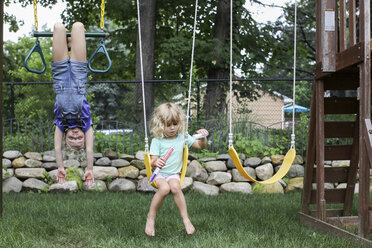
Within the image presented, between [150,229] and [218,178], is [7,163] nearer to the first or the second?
[218,178]

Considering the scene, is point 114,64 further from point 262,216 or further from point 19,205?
point 262,216

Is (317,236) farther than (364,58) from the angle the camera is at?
Yes

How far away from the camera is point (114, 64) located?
1212 centimetres

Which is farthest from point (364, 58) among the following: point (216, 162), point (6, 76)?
point (6, 76)

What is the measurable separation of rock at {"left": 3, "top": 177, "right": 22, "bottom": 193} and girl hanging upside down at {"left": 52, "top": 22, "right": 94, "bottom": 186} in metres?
3.58

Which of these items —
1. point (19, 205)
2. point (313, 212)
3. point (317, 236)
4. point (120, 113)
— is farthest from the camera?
point (120, 113)

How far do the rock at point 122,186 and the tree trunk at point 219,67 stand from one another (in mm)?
2664

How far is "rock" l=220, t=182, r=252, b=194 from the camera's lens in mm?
7305

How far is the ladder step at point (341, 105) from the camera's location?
4.60 meters

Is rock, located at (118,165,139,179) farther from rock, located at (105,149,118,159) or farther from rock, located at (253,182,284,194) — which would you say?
rock, located at (253,182,284,194)

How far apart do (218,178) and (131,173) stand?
4.75 feet

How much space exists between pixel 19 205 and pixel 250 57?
6515 millimetres

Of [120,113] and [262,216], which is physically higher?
[120,113]

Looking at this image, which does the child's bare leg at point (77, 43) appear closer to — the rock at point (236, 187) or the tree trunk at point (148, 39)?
the rock at point (236, 187)
